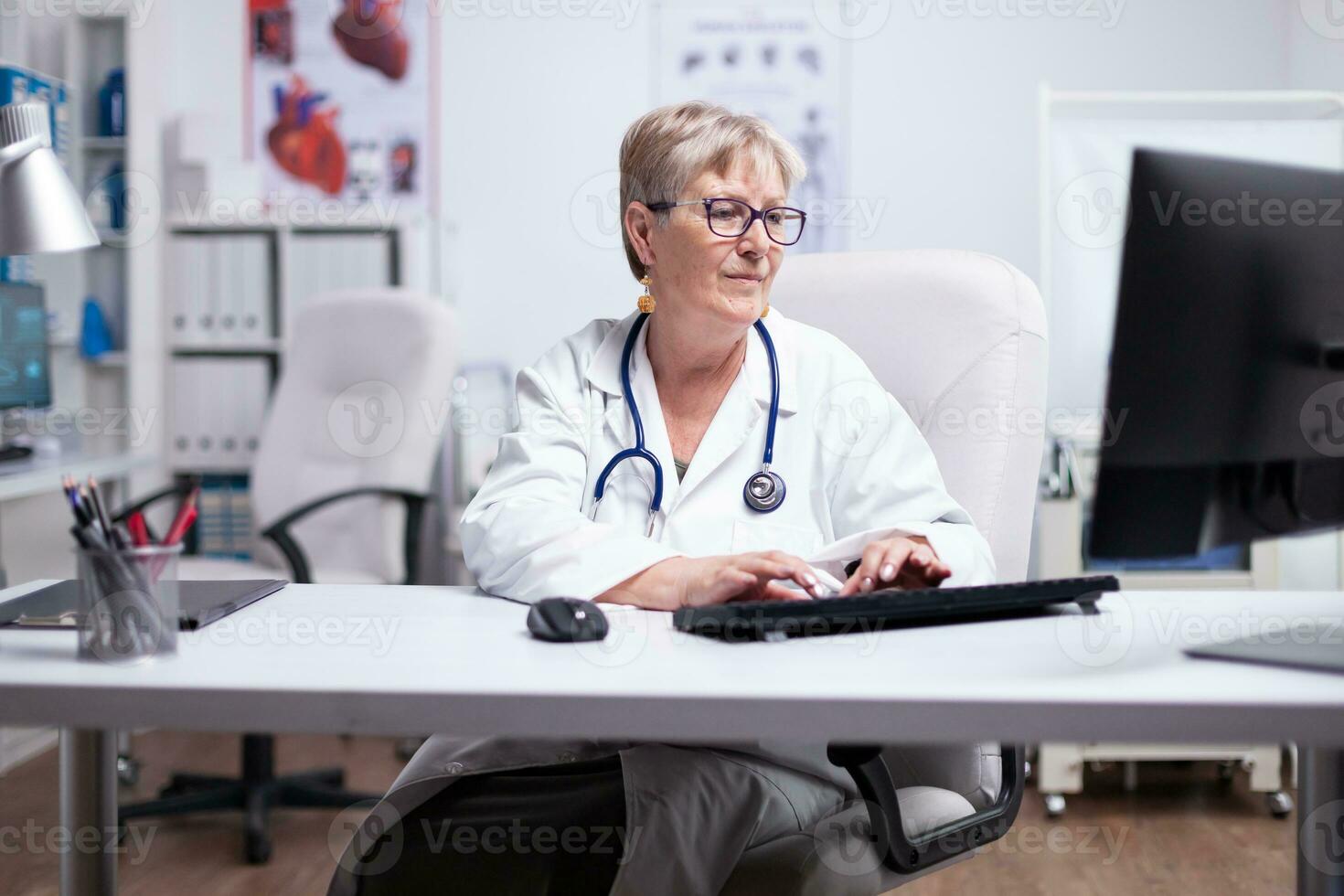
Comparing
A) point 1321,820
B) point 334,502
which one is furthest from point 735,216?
point 334,502

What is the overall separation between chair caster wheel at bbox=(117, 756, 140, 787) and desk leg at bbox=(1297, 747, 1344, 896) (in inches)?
96.4

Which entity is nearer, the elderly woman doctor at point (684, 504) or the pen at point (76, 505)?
the pen at point (76, 505)

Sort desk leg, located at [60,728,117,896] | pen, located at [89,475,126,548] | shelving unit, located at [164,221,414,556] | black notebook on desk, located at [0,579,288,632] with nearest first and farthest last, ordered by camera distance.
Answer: pen, located at [89,475,126,548] → black notebook on desk, located at [0,579,288,632] → desk leg, located at [60,728,117,896] → shelving unit, located at [164,221,414,556]

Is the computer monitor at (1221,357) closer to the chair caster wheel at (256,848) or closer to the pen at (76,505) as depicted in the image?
the pen at (76,505)

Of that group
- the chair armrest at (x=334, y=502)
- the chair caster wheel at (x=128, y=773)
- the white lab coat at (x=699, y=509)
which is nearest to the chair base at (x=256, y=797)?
the chair caster wheel at (x=128, y=773)

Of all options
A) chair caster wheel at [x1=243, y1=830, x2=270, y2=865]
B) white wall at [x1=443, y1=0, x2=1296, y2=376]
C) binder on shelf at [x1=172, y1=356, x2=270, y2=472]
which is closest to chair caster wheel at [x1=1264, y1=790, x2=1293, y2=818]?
white wall at [x1=443, y1=0, x2=1296, y2=376]

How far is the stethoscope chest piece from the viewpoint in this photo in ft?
4.54

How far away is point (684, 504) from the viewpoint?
4.58 feet

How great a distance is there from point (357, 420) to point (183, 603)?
166 cm

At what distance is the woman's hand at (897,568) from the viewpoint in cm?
111

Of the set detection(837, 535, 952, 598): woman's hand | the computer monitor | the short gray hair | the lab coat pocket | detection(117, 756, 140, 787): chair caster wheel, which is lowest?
detection(117, 756, 140, 787): chair caster wheel

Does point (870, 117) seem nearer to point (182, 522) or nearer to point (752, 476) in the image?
point (752, 476)

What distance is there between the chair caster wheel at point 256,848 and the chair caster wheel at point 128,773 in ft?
1.78

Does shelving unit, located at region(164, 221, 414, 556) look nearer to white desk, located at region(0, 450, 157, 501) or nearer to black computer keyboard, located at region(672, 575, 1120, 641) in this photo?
white desk, located at region(0, 450, 157, 501)
